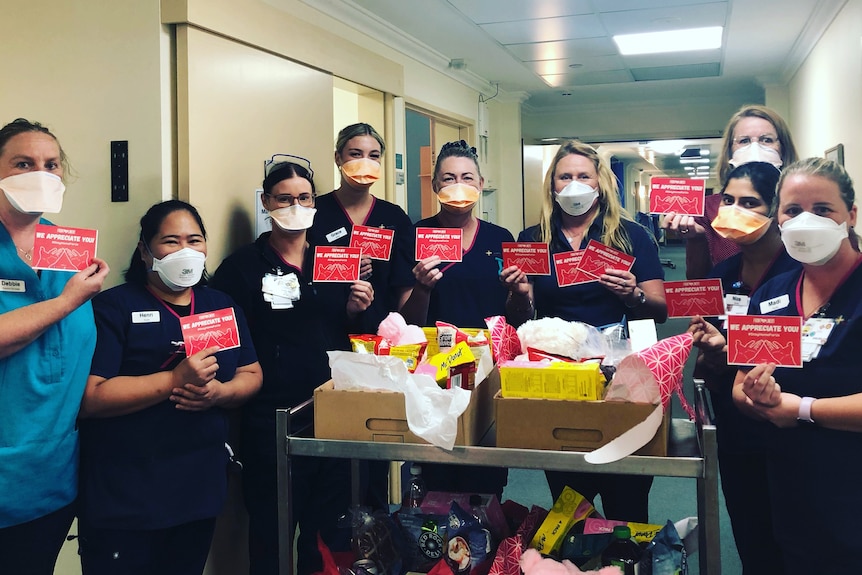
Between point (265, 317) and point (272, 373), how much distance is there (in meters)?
0.17

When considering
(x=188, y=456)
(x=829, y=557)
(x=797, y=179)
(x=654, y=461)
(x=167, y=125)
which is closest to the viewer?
(x=654, y=461)

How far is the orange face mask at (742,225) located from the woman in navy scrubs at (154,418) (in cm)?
137

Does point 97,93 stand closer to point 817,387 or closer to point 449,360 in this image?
point 449,360

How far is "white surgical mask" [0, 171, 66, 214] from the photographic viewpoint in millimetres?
1656

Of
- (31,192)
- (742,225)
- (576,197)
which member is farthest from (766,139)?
(31,192)

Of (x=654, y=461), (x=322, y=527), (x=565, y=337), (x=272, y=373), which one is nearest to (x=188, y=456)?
(x=272, y=373)

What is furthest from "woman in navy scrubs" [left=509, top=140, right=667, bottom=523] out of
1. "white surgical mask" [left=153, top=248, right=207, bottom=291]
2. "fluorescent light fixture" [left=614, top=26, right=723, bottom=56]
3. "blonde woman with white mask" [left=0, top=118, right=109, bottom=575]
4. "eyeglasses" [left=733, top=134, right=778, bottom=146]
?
"fluorescent light fixture" [left=614, top=26, right=723, bottom=56]

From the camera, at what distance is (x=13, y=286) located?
5.45 feet

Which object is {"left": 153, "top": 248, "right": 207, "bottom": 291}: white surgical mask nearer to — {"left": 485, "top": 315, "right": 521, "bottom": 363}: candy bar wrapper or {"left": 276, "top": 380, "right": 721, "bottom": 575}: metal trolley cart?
{"left": 276, "top": 380, "right": 721, "bottom": 575}: metal trolley cart

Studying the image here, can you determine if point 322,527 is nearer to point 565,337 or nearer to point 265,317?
point 265,317

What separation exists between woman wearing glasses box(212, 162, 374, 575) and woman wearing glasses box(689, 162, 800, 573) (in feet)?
3.39

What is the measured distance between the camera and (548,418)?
5.00 ft

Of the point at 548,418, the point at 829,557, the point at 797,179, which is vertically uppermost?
the point at 797,179

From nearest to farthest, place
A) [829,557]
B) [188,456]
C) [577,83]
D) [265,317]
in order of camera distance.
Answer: [829,557]
[188,456]
[265,317]
[577,83]
